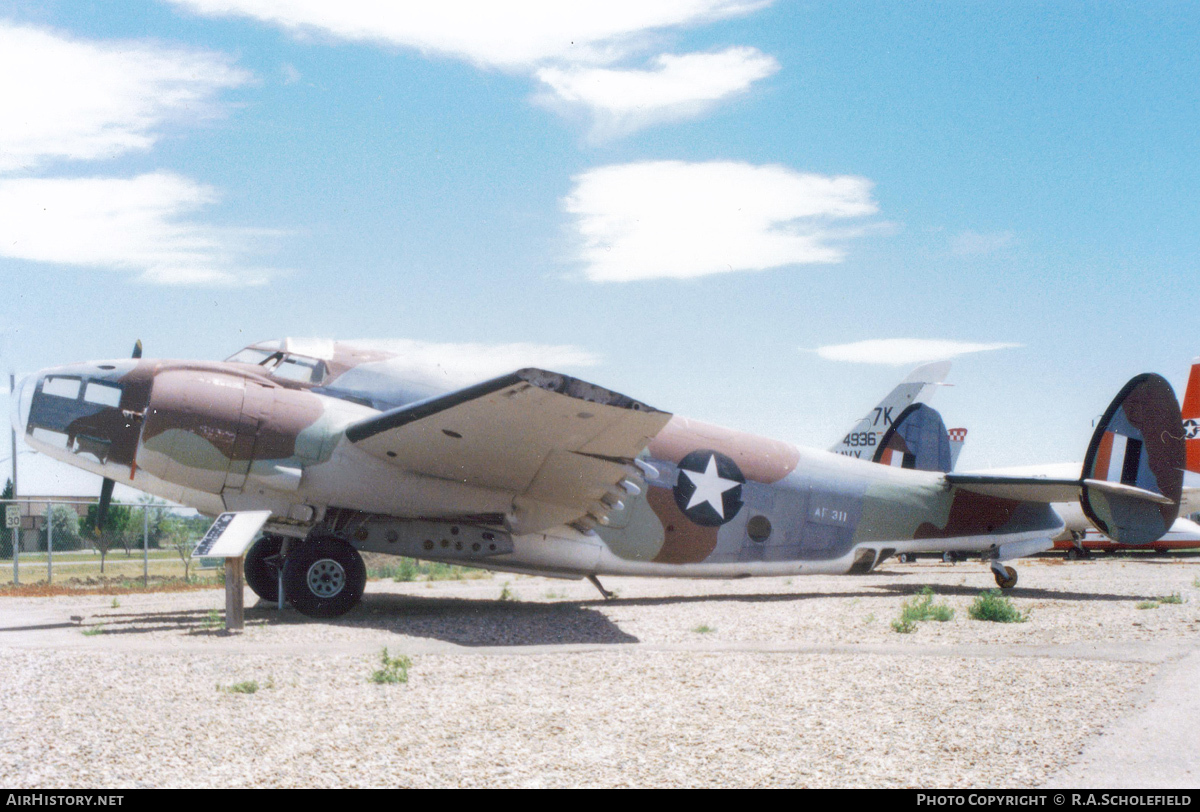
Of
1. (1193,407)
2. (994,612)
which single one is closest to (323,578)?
(994,612)

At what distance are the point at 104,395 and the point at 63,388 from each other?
1.94 ft

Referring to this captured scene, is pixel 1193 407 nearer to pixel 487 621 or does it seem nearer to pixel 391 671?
pixel 487 621

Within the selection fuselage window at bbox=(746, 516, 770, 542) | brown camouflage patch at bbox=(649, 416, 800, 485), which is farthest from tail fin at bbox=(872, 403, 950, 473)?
fuselage window at bbox=(746, 516, 770, 542)

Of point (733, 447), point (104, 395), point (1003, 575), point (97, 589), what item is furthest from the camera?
point (97, 589)

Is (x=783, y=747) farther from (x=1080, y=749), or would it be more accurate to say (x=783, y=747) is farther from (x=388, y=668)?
(x=388, y=668)

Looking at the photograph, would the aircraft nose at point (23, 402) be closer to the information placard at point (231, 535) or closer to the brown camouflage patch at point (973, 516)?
the information placard at point (231, 535)

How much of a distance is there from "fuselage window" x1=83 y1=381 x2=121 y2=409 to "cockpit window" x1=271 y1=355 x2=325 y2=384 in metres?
1.95

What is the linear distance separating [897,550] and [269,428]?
11114 millimetres

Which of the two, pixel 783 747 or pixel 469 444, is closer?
pixel 783 747

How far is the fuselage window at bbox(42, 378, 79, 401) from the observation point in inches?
461

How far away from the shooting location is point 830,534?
16062 mm

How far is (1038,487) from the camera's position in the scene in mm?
16250

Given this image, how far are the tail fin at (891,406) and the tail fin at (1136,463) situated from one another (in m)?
12.9

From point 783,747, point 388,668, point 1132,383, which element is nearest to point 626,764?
point 783,747
